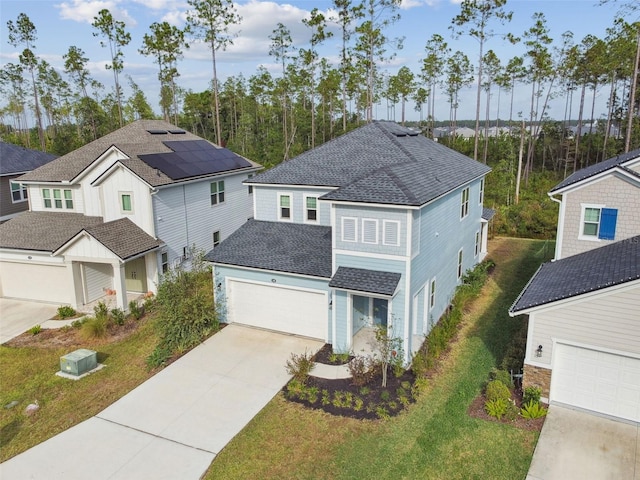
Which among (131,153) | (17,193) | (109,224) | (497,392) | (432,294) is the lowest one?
(497,392)

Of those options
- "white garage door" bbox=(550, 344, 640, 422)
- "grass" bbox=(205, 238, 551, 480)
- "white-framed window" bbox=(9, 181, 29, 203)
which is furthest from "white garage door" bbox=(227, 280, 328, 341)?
"white-framed window" bbox=(9, 181, 29, 203)

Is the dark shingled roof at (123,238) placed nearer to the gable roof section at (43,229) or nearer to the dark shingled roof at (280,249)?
the gable roof section at (43,229)

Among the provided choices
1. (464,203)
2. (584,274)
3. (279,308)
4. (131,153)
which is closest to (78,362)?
(279,308)

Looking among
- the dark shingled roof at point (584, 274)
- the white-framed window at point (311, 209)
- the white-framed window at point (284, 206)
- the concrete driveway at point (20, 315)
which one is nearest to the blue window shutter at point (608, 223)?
the dark shingled roof at point (584, 274)

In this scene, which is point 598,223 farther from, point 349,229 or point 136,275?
point 136,275

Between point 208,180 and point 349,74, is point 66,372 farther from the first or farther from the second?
point 349,74

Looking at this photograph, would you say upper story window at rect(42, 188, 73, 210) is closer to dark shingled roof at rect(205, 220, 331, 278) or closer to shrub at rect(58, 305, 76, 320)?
shrub at rect(58, 305, 76, 320)
